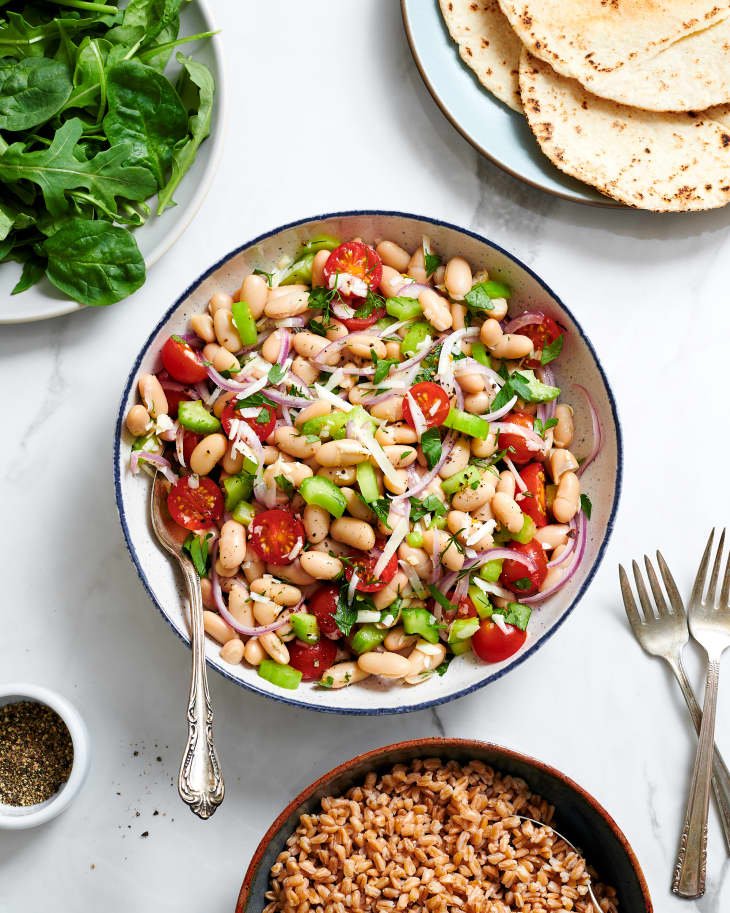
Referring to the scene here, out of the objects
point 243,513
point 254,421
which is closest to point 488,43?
point 254,421

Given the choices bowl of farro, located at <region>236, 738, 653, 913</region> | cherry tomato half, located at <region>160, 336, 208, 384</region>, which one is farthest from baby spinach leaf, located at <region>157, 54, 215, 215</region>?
bowl of farro, located at <region>236, 738, 653, 913</region>

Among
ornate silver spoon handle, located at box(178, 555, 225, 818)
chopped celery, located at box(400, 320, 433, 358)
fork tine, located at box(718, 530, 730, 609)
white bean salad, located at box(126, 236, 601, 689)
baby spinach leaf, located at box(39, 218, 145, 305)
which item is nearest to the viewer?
ornate silver spoon handle, located at box(178, 555, 225, 818)

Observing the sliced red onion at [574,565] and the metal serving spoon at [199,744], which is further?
the sliced red onion at [574,565]

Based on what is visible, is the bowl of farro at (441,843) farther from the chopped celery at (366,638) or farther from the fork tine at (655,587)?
the fork tine at (655,587)

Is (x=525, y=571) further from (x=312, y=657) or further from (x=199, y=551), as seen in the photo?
(x=199, y=551)

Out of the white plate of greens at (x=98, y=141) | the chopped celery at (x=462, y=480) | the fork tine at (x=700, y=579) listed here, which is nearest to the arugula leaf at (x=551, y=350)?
the chopped celery at (x=462, y=480)

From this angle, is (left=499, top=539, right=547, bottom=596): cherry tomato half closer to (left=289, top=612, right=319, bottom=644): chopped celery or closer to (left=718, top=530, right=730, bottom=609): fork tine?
(left=289, top=612, right=319, bottom=644): chopped celery
